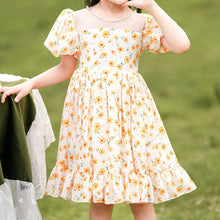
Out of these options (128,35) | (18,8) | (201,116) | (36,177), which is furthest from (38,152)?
(18,8)

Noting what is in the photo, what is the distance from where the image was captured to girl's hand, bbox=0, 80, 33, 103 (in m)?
2.29

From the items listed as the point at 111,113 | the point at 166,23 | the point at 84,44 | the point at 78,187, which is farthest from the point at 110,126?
the point at 166,23

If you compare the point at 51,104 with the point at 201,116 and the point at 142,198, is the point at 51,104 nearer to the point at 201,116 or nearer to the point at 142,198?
the point at 201,116

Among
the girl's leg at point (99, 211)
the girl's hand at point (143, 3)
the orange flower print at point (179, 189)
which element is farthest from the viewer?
the girl's leg at point (99, 211)

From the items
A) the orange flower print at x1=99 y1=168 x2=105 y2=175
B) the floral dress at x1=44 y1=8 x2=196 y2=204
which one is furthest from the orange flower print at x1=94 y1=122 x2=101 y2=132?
the orange flower print at x1=99 y1=168 x2=105 y2=175

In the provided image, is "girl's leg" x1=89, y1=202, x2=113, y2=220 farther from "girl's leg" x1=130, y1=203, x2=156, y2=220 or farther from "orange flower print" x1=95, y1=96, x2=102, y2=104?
"orange flower print" x1=95, y1=96, x2=102, y2=104

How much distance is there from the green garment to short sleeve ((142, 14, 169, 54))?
27.3 inches

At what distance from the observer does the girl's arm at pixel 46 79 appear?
2.36 metres

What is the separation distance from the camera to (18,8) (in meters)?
10.2

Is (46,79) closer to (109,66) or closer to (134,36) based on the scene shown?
(109,66)

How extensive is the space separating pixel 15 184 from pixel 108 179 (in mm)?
416

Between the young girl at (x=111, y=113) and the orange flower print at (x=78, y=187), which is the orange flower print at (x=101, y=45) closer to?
the young girl at (x=111, y=113)

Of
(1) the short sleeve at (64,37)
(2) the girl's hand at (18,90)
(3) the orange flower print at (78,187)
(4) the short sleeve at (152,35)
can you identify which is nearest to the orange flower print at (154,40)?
(4) the short sleeve at (152,35)

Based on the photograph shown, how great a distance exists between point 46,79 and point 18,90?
227 mm
